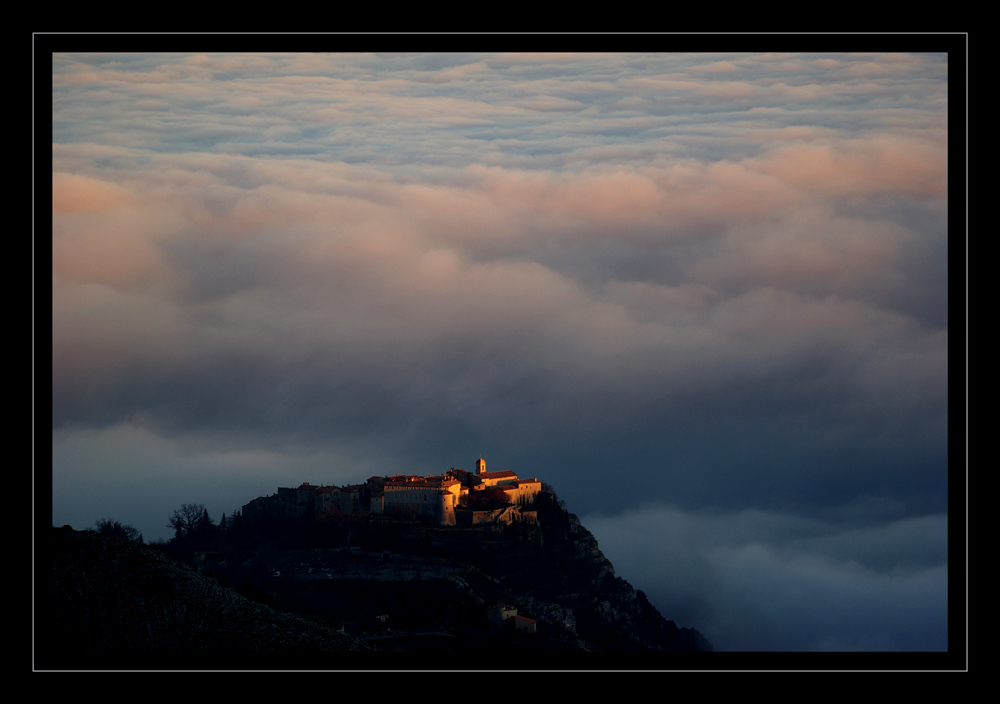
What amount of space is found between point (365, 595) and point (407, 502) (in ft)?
15.4

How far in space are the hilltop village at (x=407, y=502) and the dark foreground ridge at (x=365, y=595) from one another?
469 millimetres

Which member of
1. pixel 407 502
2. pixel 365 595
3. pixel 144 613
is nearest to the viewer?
pixel 144 613

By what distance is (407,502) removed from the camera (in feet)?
93.5

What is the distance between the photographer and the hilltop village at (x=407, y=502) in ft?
93.0

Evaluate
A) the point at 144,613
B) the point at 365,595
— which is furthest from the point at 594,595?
the point at 144,613

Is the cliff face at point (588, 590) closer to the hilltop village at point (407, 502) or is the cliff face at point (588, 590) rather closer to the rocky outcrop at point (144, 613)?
the hilltop village at point (407, 502)

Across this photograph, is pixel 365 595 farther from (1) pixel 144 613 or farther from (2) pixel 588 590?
(1) pixel 144 613

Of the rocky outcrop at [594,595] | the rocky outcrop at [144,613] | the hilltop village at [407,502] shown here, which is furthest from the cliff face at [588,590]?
the rocky outcrop at [144,613]

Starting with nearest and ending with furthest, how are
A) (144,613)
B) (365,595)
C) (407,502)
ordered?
(144,613), (365,595), (407,502)

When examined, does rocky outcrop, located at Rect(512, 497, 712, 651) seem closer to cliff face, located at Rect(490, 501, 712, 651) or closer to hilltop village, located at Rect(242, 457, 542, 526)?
cliff face, located at Rect(490, 501, 712, 651)

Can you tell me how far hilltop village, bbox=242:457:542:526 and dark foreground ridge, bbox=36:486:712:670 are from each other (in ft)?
1.54

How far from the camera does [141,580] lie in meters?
10.1

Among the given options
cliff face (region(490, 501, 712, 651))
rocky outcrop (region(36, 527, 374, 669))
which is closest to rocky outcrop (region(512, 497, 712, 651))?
cliff face (region(490, 501, 712, 651))
